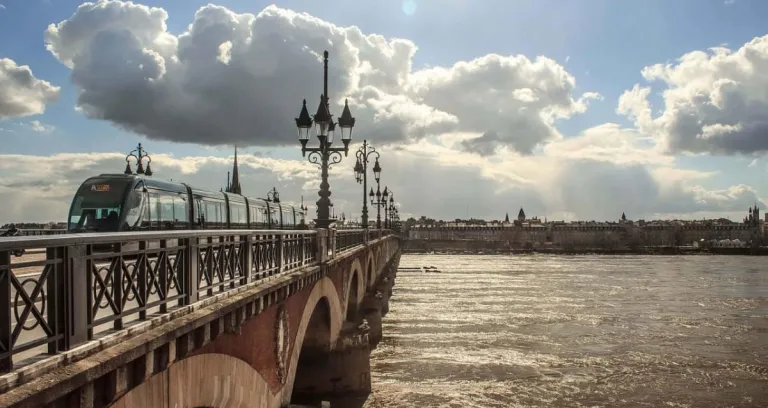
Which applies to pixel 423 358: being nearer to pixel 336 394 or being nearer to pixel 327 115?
pixel 336 394

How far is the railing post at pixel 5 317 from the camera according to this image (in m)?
4.07

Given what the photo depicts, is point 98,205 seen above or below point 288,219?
above

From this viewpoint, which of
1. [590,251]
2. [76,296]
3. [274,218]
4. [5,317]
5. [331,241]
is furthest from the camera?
[590,251]

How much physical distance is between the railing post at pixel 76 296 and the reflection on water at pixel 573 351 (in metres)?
16.4

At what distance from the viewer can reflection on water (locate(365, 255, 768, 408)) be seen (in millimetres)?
21719

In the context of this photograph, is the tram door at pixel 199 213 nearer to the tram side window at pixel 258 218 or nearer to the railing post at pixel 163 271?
the tram side window at pixel 258 218

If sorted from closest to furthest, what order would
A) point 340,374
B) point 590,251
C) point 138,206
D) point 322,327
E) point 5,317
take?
point 5,317
point 138,206
point 322,327
point 340,374
point 590,251

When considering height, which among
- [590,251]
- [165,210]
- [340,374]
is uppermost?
[165,210]

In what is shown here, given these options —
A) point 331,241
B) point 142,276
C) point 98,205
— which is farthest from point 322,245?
point 142,276

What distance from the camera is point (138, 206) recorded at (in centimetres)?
1717

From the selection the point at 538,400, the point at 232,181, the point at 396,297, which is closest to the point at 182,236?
the point at 538,400

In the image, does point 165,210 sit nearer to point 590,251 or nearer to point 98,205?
point 98,205

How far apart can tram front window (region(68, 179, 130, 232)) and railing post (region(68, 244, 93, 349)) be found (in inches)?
480

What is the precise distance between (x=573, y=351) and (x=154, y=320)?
85.2 ft
